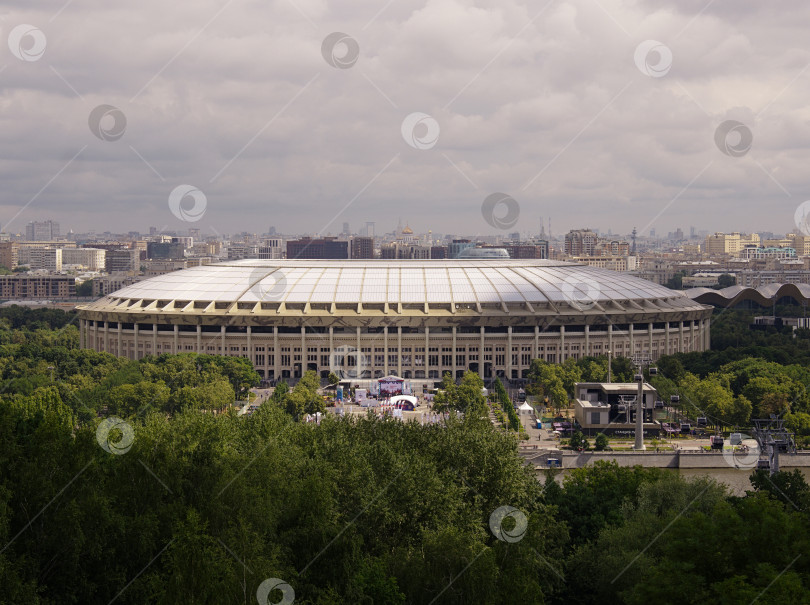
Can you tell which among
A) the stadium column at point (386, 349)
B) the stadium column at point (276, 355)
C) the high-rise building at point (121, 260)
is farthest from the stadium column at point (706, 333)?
the high-rise building at point (121, 260)

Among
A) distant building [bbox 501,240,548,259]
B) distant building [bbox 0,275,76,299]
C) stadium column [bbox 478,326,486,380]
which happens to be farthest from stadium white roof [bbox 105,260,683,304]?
distant building [bbox 501,240,548,259]

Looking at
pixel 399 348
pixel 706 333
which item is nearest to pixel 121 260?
pixel 399 348

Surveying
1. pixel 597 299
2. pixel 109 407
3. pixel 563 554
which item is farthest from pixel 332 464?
pixel 597 299

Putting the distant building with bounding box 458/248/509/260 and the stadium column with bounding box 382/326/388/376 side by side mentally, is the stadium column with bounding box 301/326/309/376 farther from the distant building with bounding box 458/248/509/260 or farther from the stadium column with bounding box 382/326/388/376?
the distant building with bounding box 458/248/509/260

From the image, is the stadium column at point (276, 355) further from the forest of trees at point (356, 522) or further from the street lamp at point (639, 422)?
the forest of trees at point (356, 522)

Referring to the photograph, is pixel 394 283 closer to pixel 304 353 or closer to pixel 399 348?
pixel 399 348
